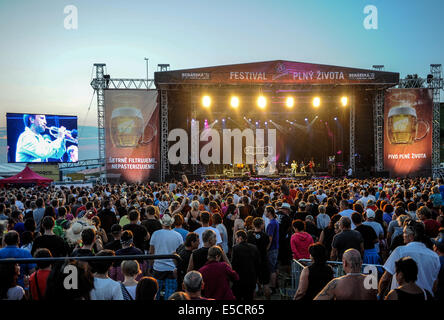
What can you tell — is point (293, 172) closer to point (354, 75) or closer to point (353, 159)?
point (353, 159)

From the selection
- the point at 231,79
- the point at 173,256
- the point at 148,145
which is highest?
the point at 231,79

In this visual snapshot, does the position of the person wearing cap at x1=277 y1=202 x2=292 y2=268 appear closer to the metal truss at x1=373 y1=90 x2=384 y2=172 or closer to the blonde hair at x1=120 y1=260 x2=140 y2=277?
the blonde hair at x1=120 y1=260 x2=140 y2=277

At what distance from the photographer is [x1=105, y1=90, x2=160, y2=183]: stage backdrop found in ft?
62.6

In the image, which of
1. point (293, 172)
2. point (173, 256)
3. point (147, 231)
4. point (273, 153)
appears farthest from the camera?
point (273, 153)

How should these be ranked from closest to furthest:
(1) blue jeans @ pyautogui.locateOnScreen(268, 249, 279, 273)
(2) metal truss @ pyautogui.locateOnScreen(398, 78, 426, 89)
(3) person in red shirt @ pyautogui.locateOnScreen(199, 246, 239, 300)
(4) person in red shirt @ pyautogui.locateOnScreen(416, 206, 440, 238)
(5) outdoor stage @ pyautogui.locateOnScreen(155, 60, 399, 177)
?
(3) person in red shirt @ pyautogui.locateOnScreen(199, 246, 239, 300), (4) person in red shirt @ pyautogui.locateOnScreen(416, 206, 440, 238), (1) blue jeans @ pyautogui.locateOnScreen(268, 249, 279, 273), (5) outdoor stage @ pyautogui.locateOnScreen(155, 60, 399, 177), (2) metal truss @ pyautogui.locateOnScreen(398, 78, 426, 89)

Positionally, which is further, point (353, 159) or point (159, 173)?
point (353, 159)

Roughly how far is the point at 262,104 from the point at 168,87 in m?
5.59

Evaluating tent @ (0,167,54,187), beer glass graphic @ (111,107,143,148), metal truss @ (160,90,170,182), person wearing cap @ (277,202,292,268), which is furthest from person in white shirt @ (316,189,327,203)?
tent @ (0,167,54,187)

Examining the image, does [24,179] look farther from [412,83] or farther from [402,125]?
[412,83]

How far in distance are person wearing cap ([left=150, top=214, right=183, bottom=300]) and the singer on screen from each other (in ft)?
63.0

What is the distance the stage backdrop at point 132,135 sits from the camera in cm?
1909

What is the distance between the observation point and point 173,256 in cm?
298
